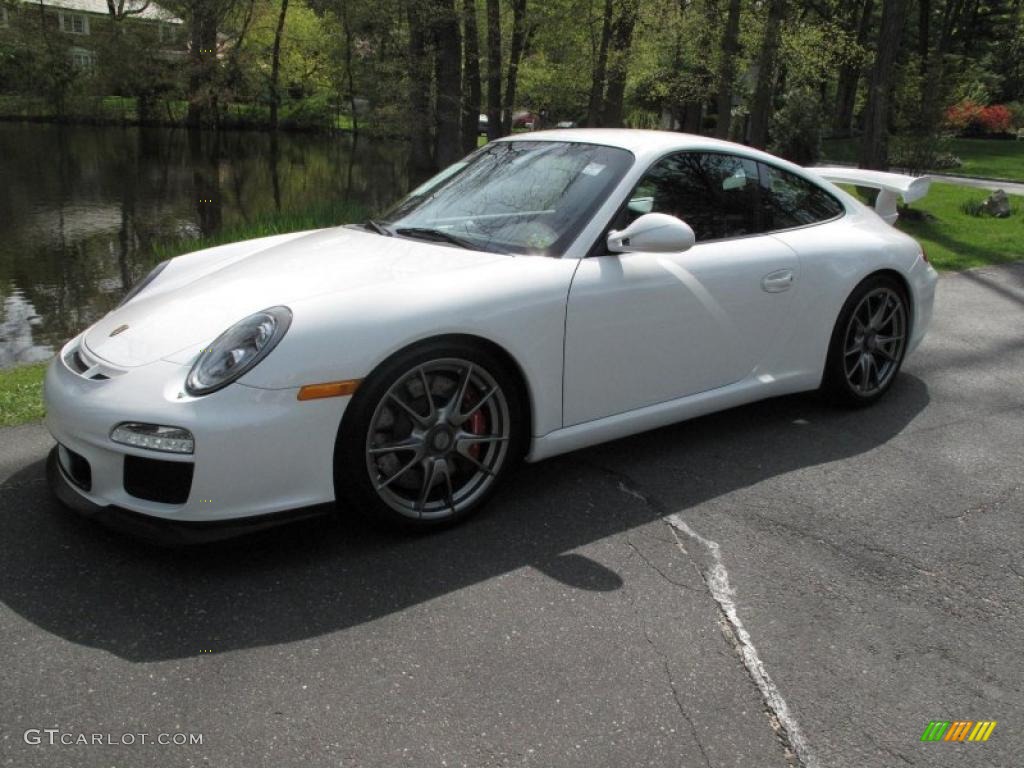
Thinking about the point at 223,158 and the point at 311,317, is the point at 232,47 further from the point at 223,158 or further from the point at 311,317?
the point at 311,317

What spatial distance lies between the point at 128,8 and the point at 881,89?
63728 millimetres

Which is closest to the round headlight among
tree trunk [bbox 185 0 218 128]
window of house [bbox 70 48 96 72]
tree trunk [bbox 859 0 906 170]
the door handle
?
the door handle

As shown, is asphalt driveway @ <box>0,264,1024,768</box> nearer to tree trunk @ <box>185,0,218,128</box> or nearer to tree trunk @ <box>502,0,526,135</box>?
tree trunk @ <box>502,0,526,135</box>

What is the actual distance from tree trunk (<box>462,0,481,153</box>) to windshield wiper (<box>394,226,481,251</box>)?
16949 millimetres

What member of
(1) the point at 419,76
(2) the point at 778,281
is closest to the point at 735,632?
(2) the point at 778,281

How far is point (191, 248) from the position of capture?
28.2ft

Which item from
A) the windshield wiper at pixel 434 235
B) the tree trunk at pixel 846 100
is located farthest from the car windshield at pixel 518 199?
the tree trunk at pixel 846 100

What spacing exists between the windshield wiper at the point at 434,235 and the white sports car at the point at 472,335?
12 millimetres

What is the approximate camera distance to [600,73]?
1888cm

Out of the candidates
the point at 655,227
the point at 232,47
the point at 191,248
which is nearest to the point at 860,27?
the point at 232,47

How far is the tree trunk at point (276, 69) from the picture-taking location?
4697cm

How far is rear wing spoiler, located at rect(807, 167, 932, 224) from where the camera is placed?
4969 mm

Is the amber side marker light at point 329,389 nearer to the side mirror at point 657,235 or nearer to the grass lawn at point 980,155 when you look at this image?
the side mirror at point 657,235

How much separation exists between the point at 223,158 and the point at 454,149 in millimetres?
15741
